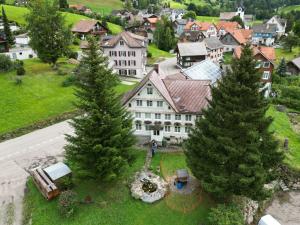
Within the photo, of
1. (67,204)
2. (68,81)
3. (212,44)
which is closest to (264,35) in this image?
(212,44)

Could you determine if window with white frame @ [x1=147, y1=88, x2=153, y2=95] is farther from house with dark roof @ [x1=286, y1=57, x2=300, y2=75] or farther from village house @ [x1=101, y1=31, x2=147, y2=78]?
house with dark roof @ [x1=286, y1=57, x2=300, y2=75]

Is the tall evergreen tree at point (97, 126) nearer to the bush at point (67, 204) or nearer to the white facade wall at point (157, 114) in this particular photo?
the bush at point (67, 204)

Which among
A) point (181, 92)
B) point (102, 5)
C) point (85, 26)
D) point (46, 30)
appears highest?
point (102, 5)

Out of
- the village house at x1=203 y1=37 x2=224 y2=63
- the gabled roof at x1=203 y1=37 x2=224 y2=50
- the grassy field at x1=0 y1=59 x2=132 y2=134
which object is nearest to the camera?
the grassy field at x1=0 y1=59 x2=132 y2=134

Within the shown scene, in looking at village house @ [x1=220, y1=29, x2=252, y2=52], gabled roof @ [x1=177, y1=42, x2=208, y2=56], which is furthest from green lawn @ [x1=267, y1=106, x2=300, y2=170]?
village house @ [x1=220, y1=29, x2=252, y2=52]

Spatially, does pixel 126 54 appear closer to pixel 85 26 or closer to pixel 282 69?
pixel 85 26

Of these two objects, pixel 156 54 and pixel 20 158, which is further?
pixel 156 54

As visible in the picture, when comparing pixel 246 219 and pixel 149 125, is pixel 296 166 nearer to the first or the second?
pixel 246 219
